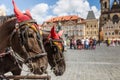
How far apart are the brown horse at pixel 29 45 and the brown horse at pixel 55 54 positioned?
1.51m

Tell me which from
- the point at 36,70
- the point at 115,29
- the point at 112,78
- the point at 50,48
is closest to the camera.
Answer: the point at 36,70

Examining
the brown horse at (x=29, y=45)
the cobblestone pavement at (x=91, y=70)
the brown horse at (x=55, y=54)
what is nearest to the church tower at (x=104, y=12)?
the cobblestone pavement at (x=91, y=70)

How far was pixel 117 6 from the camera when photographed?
15125 cm

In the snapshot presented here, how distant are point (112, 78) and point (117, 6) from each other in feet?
471

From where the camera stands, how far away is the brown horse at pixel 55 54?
5.48 meters

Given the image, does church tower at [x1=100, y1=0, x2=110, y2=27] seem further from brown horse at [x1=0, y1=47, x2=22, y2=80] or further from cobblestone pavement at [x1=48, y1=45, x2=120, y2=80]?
brown horse at [x1=0, y1=47, x2=22, y2=80]

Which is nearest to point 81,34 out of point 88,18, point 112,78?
point 88,18

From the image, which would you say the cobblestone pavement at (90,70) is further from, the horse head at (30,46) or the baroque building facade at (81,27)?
the baroque building facade at (81,27)

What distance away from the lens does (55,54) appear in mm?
5969

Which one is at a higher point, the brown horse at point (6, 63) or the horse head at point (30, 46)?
the horse head at point (30, 46)

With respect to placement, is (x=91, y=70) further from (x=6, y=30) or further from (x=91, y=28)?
(x=91, y=28)

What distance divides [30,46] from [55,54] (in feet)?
7.52

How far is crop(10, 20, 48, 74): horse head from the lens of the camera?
3.63m

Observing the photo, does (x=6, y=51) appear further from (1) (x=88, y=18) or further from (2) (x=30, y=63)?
(1) (x=88, y=18)
